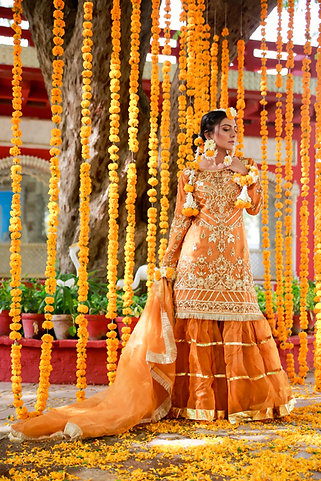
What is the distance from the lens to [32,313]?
4168 mm

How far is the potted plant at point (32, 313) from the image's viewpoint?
409 cm

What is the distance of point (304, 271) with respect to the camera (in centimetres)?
396

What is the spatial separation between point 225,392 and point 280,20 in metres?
2.72

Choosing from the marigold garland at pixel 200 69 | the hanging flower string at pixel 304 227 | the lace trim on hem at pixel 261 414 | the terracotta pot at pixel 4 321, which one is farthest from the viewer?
the terracotta pot at pixel 4 321

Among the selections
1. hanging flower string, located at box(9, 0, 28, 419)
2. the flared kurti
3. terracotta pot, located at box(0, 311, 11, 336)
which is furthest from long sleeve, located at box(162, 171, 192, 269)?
terracotta pot, located at box(0, 311, 11, 336)

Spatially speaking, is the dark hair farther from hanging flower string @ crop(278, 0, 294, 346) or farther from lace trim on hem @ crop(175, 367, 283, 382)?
lace trim on hem @ crop(175, 367, 283, 382)

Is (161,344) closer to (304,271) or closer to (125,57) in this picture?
(304,271)

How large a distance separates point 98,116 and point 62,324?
2028 millimetres

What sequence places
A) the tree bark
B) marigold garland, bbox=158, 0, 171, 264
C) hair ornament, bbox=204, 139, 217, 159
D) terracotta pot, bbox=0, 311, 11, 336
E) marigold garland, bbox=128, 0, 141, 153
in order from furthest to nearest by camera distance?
1. the tree bark
2. terracotta pot, bbox=0, 311, 11, 336
3. marigold garland, bbox=158, 0, 171, 264
4. marigold garland, bbox=128, 0, 141, 153
5. hair ornament, bbox=204, 139, 217, 159

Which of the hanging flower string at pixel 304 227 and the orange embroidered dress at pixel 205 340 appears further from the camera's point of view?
the hanging flower string at pixel 304 227

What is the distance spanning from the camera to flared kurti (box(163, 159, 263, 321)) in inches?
118

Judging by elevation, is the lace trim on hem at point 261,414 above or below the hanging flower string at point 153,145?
below

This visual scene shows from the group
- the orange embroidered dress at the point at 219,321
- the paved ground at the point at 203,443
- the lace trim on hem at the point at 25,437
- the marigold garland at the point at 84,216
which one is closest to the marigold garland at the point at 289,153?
the orange embroidered dress at the point at 219,321

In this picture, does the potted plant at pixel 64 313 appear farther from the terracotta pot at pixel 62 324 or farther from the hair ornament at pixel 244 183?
the hair ornament at pixel 244 183
